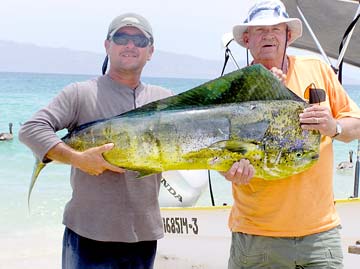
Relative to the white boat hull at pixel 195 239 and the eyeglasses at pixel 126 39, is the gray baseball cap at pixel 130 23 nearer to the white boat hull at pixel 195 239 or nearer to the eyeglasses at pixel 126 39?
the eyeglasses at pixel 126 39

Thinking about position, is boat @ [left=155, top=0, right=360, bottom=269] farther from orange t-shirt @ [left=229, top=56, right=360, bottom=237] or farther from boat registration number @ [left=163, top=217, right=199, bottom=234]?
orange t-shirt @ [left=229, top=56, right=360, bottom=237]

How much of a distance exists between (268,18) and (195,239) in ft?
9.85

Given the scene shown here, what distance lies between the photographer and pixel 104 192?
9.12ft

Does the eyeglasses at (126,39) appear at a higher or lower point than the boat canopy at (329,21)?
lower

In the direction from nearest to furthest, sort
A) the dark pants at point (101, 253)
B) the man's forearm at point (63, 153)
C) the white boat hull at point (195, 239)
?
the man's forearm at point (63, 153), the dark pants at point (101, 253), the white boat hull at point (195, 239)

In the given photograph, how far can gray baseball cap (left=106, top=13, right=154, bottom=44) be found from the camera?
2.85 metres

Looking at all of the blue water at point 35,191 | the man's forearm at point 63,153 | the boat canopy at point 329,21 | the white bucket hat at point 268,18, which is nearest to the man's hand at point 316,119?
the white bucket hat at point 268,18

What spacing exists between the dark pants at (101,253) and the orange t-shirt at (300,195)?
1.70ft

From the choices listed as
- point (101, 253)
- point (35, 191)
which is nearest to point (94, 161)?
point (101, 253)

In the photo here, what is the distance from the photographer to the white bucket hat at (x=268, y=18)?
8.98 ft

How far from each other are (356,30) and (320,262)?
11.2 ft

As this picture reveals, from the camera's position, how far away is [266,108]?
248 cm

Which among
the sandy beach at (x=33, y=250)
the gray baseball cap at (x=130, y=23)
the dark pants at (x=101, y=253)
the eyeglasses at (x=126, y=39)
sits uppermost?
the gray baseball cap at (x=130, y=23)

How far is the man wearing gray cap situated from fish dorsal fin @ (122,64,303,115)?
1.33 ft
